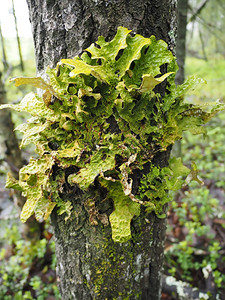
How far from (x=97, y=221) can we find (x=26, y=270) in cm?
153

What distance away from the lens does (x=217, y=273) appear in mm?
1743

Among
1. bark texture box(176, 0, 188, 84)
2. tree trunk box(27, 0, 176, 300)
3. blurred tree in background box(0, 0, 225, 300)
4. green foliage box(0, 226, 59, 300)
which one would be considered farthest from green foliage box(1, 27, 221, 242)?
bark texture box(176, 0, 188, 84)

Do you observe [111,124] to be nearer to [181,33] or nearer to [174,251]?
[174,251]

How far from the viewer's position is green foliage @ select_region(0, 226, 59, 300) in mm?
1854

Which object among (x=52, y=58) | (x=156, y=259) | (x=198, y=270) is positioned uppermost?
(x=52, y=58)

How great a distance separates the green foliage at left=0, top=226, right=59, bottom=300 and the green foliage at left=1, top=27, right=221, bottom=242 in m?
1.36

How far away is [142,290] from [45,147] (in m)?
0.80

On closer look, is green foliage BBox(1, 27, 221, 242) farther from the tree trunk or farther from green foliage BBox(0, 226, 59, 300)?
green foliage BBox(0, 226, 59, 300)

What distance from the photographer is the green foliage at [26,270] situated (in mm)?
1854

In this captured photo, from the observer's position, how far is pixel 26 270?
6.57ft

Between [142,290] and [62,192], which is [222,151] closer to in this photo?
[142,290]

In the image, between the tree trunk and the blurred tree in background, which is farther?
the blurred tree in background

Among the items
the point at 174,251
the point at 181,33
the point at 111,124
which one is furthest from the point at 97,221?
the point at 181,33

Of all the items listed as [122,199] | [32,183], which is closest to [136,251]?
[122,199]
